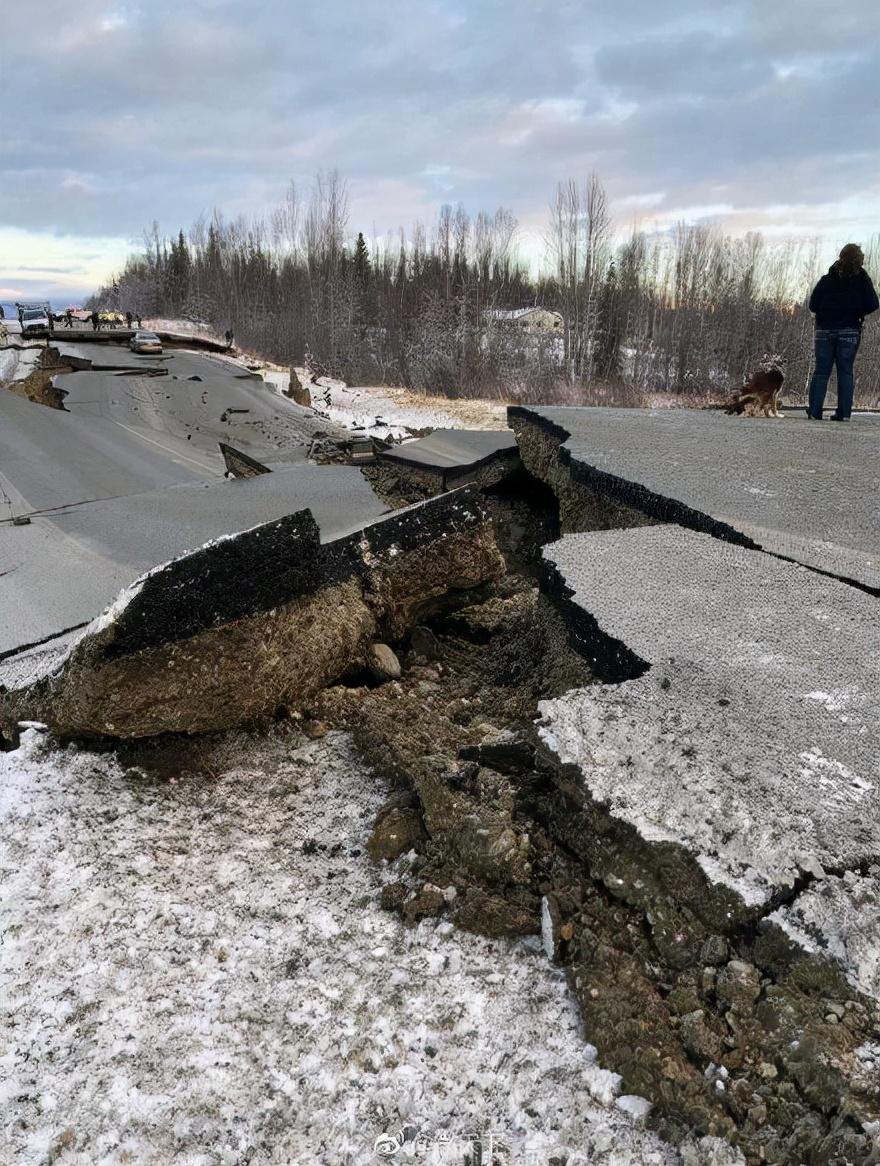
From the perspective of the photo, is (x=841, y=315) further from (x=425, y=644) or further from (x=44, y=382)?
(x=44, y=382)

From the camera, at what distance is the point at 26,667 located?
325 centimetres

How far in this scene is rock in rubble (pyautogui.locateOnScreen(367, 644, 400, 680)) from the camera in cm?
338

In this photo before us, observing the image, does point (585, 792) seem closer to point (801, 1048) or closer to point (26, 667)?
point (801, 1048)

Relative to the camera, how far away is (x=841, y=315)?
636cm

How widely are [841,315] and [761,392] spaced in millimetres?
848

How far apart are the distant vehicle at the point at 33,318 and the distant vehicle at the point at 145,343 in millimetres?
5617

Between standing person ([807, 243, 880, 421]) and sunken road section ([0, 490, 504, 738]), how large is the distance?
4.98 m

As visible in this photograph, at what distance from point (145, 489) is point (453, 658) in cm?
496

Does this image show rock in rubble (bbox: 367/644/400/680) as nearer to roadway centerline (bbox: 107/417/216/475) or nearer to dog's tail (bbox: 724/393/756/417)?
dog's tail (bbox: 724/393/756/417)

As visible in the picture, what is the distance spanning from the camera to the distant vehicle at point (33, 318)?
18.9 meters

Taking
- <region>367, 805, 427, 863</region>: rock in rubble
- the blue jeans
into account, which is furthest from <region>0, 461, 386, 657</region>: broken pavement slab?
the blue jeans

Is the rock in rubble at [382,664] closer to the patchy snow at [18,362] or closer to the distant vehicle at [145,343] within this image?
the patchy snow at [18,362]

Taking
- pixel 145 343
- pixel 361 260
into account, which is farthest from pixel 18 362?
pixel 361 260

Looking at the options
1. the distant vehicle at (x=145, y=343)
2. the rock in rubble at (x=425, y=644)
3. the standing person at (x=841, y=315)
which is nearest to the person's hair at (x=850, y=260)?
the standing person at (x=841, y=315)
